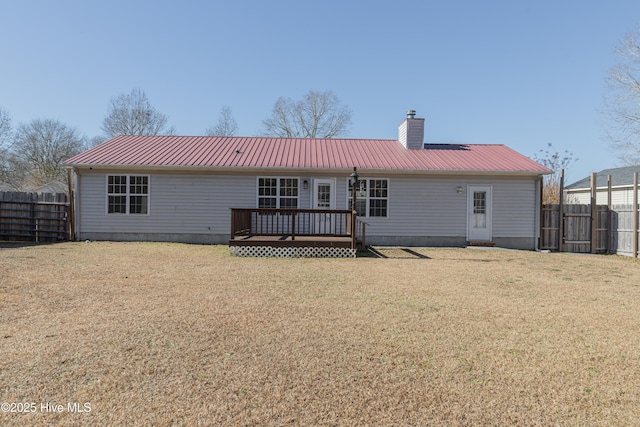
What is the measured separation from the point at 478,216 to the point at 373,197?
3879 millimetres

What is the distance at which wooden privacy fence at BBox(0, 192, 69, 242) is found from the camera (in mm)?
14383

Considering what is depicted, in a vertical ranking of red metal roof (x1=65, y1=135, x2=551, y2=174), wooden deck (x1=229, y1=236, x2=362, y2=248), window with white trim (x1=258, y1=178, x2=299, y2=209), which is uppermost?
red metal roof (x1=65, y1=135, x2=551, y2=174)

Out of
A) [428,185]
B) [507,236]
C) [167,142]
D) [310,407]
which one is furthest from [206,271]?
[507,236]

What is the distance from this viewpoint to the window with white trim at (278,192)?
1404 cm

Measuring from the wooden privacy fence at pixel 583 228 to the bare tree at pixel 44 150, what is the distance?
1695 inches

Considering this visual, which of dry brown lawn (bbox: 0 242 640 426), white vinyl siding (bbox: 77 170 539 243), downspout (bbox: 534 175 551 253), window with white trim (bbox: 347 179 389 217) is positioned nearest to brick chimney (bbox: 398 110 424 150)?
white vinyl siding (bbox: 77 170 539 243)

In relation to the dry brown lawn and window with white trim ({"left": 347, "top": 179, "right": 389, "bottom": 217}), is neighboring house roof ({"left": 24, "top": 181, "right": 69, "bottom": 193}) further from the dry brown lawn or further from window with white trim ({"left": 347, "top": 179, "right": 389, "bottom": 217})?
the dry brown lawn

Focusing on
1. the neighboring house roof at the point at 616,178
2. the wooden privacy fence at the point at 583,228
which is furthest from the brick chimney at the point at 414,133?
the neighboring house roof at the point at 616,178

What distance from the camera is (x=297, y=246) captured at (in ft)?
36.2

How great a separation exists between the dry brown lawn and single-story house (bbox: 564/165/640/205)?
1924 centimetres

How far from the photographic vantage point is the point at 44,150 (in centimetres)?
4131

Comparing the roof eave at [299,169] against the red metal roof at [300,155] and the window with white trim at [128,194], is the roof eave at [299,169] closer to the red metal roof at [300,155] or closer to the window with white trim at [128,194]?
the red metal roof at [300,155]

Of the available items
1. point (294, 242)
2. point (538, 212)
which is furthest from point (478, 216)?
point (294, 242)

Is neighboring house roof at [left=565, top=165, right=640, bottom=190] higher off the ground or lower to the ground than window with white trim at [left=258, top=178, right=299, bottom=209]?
higher
